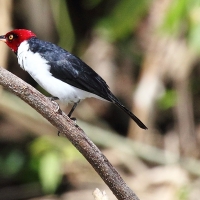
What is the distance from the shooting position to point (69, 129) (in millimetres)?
1808

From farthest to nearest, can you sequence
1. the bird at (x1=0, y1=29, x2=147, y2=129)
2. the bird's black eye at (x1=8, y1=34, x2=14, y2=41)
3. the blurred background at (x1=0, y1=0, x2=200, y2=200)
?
the blurred background at (x1=0, y1=0, x2=200, y2=200), the bird's black eye at (x1=8, y1=34, x2=14, y2=41), the bird at (x1=0, y1=29, x2=147, y2=129)

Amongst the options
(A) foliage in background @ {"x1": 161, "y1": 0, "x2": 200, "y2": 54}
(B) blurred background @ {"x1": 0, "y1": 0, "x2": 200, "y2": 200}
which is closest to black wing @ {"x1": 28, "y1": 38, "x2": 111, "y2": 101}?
(A) foliage in background @ {"x1": 161, "y1": 0, "x2": 200, "y2": 54}

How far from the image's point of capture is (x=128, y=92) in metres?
4.72

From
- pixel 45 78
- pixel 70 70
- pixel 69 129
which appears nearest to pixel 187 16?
pixel 70 70

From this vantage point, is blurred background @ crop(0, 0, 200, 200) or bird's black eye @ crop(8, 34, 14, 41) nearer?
bird's black eye @ crop(8, 34, 14, 41)

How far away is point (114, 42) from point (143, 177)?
3.62 feet

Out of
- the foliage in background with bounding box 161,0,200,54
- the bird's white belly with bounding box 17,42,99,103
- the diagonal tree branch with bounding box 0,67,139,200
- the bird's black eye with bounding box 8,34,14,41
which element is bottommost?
the diagonal tree branch with bounding box 0,67,139,200

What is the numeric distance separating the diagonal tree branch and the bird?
46cm

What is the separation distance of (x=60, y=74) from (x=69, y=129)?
54 cm

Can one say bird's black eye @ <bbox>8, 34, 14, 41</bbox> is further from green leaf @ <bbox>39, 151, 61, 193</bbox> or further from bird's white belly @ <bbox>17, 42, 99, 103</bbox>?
green leaf @ <bbox>39, 151, 61, 193</bbox>

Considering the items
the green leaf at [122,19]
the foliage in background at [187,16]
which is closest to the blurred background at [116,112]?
the green leaf at [122,19]

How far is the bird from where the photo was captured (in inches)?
89.3

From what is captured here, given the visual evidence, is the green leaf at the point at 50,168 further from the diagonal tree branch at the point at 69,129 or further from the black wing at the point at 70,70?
the diagonal tree branch at the point at 69,129

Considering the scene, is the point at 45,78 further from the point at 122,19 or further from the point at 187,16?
the point at 122,19
